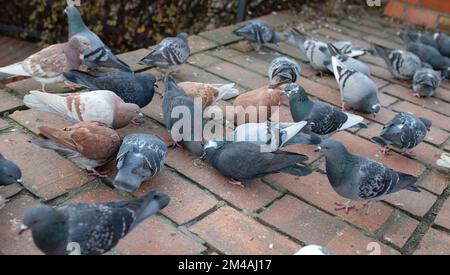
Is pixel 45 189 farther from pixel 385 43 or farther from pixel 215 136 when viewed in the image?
pixel 385 43

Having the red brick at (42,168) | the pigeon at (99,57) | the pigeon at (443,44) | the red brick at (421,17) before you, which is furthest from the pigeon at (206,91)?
the red brick at (421,17)

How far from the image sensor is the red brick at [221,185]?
8.16 feet

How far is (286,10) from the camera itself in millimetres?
5785

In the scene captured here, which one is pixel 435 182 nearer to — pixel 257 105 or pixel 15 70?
pixel 257 105

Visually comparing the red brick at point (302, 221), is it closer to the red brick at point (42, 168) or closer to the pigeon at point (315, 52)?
the red brick at point (42, 168)

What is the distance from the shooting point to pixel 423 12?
585 cm

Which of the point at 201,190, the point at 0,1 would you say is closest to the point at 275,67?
the point at 201,190

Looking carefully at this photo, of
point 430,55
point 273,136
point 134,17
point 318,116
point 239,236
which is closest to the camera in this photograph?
point 239,236

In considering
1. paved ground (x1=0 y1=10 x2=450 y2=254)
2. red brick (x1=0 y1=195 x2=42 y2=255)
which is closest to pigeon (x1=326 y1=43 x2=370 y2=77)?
paved ground (x1=0 y1=10 x2=450 y2=254)

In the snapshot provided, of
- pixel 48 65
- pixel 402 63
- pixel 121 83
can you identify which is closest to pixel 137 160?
pixel 121 83

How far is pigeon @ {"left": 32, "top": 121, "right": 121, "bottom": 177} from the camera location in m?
2.38

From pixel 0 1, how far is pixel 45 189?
4572 millimetres

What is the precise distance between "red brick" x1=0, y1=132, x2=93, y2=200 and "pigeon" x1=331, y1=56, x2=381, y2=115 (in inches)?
82.4

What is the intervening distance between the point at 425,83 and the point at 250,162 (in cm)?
219
